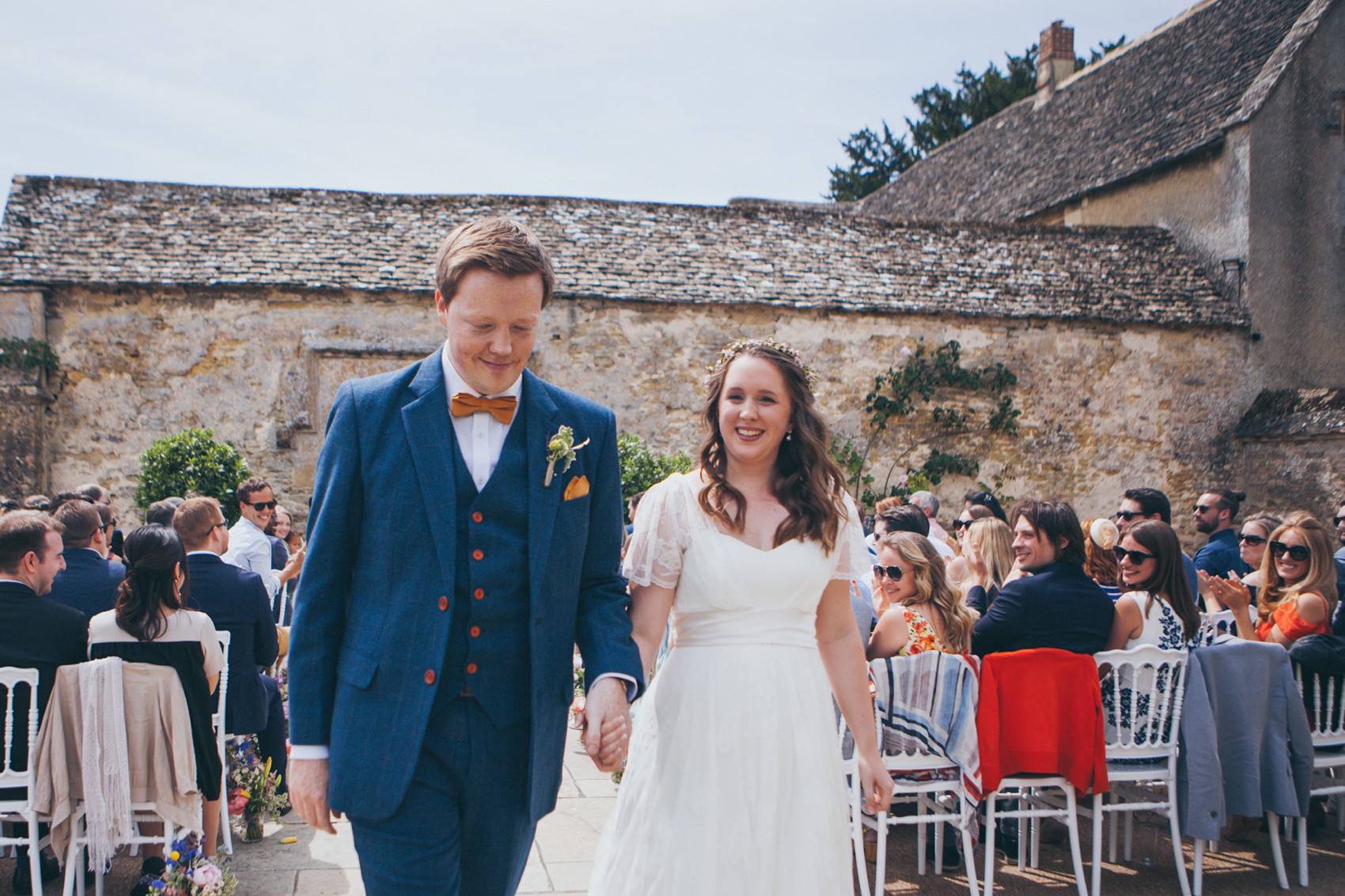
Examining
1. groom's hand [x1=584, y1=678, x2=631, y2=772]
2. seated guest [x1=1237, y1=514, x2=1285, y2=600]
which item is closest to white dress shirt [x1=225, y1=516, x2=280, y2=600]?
groom's hand [x1=584, y1=678, x2=631, y2=772]

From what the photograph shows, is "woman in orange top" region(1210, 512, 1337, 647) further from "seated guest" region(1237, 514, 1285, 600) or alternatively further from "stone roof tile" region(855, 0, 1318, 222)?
"stone roof tile" region(855, 0, 1318, 222)

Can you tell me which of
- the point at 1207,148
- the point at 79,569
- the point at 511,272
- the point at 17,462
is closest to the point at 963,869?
the point at 511,272

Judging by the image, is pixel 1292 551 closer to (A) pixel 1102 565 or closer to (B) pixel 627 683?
(A) pixel 1102 565

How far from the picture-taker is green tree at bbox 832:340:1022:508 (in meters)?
14.7

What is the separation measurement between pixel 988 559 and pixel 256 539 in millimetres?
4750

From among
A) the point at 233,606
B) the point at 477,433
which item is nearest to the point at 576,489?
the point at 477,433

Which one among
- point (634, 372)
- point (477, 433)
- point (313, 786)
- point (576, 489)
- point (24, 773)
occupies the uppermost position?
point (634, 372)

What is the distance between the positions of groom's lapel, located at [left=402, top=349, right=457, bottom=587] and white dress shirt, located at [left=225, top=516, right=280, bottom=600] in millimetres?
4777

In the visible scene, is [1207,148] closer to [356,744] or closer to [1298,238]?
[1298,238]

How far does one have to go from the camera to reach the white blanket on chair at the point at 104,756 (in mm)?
3975

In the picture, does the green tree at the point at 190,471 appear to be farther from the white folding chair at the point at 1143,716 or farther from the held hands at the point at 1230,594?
the held hands at the point at 1230,594

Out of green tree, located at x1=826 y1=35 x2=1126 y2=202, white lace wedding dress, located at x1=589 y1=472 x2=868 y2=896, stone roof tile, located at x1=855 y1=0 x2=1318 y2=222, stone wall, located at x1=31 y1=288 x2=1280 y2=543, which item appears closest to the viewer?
white lace wedding dress, located at x1=589 y1=472 x2=868 y2=896

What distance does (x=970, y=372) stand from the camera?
14.8 meters

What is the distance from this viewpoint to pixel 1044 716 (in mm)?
4430
